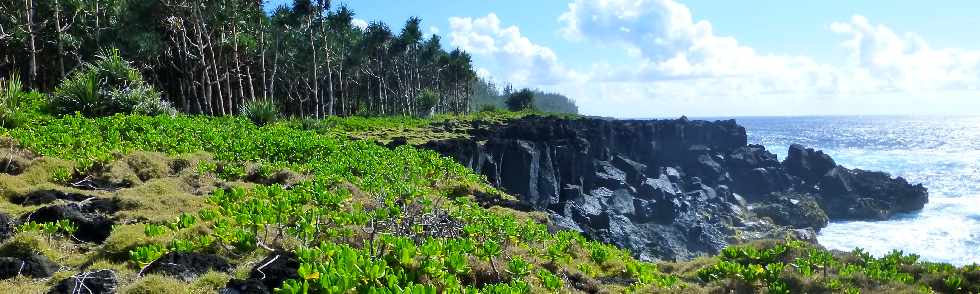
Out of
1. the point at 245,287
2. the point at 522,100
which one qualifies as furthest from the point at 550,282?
the point at 522,100

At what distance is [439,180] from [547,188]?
21660 millimetres

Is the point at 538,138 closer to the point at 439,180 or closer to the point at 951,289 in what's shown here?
the point at 439,180

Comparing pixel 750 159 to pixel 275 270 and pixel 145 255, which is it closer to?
pixel 275 270

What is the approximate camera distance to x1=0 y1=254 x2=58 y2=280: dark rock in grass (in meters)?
5.91

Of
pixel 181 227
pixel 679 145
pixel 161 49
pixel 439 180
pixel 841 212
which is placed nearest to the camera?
pixel 181 227

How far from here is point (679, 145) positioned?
64.6 m

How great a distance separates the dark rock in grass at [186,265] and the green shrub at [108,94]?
14412mm

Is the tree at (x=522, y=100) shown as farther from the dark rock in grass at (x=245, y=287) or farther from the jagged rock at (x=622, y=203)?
the dark rock in grass at (x=245, y=287)

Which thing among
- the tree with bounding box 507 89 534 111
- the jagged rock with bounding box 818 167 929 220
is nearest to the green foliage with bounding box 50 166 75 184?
the jagged rock with bounding box 818 167 929 220

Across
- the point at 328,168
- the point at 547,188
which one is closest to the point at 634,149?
the point at 547,188

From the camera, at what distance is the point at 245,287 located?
5.67 m

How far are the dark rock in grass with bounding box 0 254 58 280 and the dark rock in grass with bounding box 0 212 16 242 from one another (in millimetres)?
1284

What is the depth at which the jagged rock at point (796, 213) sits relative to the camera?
151 feet

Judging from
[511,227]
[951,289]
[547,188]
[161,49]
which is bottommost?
[547,188]
